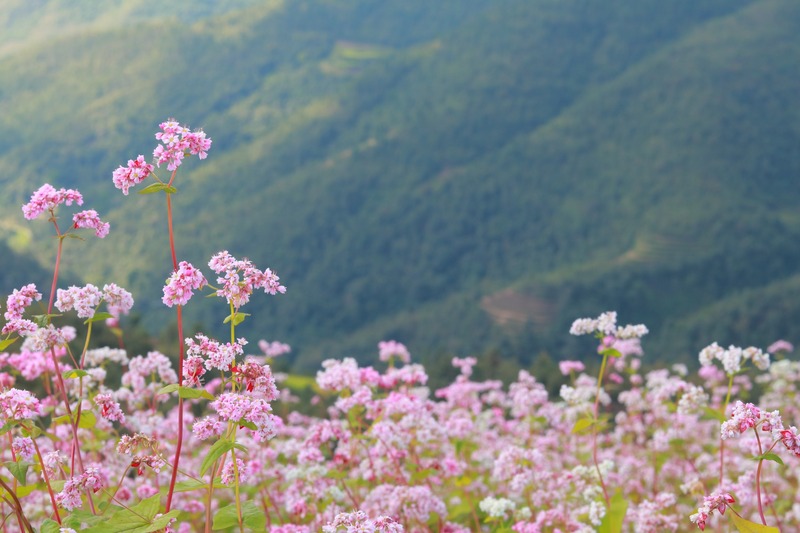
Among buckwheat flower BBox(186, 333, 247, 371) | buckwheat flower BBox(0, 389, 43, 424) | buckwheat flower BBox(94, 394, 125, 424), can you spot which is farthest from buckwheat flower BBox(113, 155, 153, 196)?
buckwheat flower BBox(94, 394, 125, 424)

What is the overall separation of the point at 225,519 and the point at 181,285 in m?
1.28

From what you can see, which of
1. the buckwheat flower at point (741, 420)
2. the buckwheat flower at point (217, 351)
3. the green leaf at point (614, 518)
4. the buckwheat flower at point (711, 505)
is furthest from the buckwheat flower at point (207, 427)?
the green leaf at point (614, 518)

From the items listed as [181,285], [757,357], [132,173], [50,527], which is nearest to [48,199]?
[132,173]

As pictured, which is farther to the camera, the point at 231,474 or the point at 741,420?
the point at 231,474

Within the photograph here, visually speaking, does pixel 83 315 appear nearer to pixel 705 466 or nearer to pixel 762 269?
pixel 705 466

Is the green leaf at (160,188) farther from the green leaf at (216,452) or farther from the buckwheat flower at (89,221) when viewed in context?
the green leaf at (216,452)

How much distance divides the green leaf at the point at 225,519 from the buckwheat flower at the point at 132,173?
5.67 ft

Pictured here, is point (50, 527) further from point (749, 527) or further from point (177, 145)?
point (749, 527)

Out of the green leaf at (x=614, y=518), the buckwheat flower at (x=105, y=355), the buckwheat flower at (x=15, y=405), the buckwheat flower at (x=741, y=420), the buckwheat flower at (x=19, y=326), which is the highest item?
the buckwheat flower at (x=105, y=355)

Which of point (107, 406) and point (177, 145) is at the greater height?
point (177, 145)

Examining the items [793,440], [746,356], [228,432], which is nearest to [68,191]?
[228,432]

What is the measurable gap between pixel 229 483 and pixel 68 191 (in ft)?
5.86

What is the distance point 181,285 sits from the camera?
173 inches

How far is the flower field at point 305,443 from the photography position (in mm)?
4578
